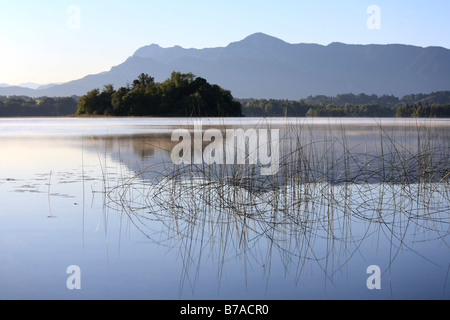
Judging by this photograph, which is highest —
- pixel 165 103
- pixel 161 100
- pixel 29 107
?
pixel 161 100

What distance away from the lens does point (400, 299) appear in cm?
315

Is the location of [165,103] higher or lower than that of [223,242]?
higher

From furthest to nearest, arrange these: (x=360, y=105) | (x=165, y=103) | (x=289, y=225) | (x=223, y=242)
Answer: (x=360, y=105)
(x=165, y=103)
(x=289, y=225)
(x=223, y=242)

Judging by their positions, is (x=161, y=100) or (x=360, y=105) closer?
(x=161, y=100)

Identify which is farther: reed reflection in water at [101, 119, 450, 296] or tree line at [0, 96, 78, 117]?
tree line at [0, 96, 78, 117]

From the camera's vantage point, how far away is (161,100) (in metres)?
64.2

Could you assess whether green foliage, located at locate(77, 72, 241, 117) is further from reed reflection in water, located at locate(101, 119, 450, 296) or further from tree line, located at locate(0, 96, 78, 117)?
reed reflection in water, located at locate(101, 119, 450, 296)

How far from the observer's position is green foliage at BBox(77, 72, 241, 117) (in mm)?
63688

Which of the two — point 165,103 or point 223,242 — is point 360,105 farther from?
point 223,242

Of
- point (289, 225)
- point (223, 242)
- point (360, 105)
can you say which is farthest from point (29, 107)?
point (223, 242)

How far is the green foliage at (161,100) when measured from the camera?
209ft

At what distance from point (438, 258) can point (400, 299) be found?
3.45 ft

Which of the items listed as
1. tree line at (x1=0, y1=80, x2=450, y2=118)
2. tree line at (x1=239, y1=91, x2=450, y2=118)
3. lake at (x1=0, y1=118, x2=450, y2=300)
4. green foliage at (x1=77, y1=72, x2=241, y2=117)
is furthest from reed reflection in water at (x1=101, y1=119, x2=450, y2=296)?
green foliage at (x1=77, y1=72, x2=241, y2=117)
